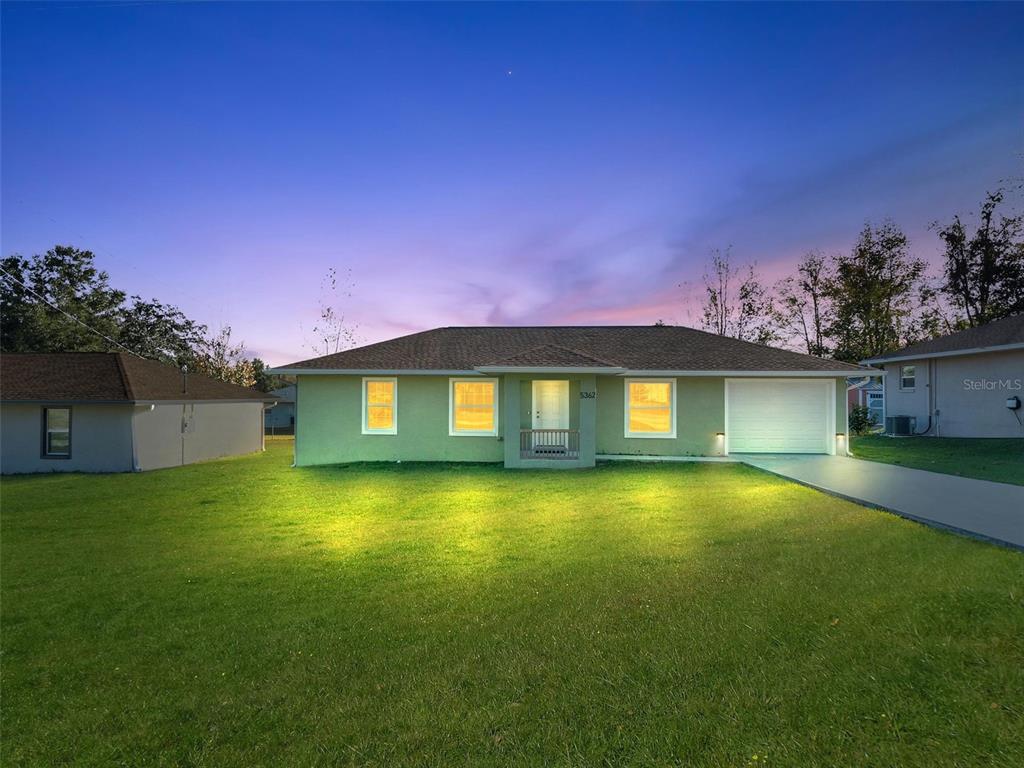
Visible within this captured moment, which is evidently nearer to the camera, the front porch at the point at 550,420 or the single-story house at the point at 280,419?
the front porch at the point at 550,420

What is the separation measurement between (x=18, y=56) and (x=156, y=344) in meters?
35.3

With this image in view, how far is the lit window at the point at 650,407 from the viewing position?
1424 centimetres

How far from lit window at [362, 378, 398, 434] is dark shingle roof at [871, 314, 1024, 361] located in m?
19.9

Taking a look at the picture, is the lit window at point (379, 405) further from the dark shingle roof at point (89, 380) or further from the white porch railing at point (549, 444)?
the dark shingle roof at point (89, 380)

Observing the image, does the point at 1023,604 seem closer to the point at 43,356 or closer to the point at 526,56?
the point at 526,56

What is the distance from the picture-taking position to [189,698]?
307 cm

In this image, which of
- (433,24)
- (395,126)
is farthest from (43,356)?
(433,24)

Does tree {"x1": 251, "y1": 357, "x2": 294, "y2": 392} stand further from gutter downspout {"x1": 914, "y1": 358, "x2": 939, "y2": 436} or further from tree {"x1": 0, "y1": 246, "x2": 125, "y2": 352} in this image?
gutter downspout {"x1": 914, "y1": 358, "x2": 939, "y2": 436}

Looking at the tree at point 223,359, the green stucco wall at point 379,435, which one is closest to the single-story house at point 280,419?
the tree at point 223,359

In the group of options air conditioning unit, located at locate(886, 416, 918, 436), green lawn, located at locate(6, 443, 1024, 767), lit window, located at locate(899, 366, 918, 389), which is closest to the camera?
green lawn, located at locate(6, 443, 1024, 767)

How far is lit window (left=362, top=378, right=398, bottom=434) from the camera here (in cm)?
1444

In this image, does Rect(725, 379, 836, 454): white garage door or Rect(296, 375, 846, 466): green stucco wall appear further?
Rect(725, 379, 836, 454): white garage door

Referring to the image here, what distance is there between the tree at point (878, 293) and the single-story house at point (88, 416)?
36.6 metres

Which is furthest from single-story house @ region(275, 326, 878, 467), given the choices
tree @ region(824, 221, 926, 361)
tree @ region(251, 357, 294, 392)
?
tree @ region(251, 357, 294, 392)
